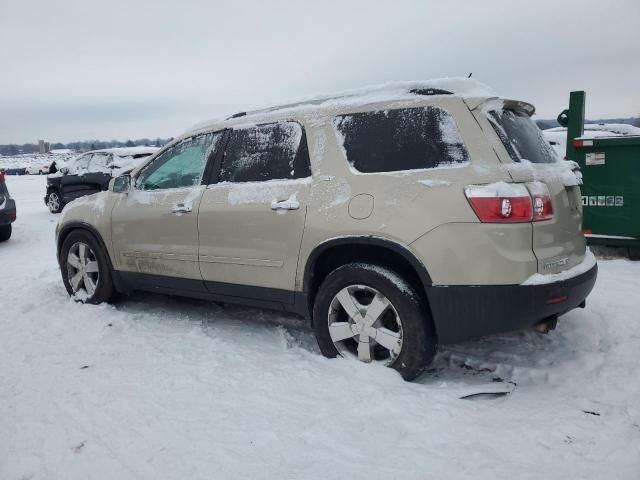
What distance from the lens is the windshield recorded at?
2908 millimetres

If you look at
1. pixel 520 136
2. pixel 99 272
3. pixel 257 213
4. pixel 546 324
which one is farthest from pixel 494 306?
pixel 99 272

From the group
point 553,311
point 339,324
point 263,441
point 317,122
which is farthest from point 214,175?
point 553,311

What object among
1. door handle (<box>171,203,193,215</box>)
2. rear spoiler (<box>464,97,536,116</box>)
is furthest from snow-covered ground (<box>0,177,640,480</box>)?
rear spoiler (<box>464,97,536,116</box>)

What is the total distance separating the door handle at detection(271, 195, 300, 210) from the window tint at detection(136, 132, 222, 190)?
93 centimetres

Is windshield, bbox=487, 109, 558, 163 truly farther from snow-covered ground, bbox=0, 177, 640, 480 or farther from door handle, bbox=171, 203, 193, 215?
door handle, bbox=171, 203, 193, 215

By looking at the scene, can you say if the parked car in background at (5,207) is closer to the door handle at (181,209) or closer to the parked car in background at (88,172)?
the parked car in background at (88,172)

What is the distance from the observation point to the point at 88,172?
41.3 feet

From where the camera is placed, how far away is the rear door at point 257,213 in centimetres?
338

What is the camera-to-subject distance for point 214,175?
12.8 feet

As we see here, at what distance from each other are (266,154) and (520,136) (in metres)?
1.78

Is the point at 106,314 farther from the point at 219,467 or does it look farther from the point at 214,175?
the point at 219,467

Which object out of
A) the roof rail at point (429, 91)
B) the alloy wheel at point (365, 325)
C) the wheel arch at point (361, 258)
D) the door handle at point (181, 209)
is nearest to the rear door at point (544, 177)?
the roof rail at point (429, 91)

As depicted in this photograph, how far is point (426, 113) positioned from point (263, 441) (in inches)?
83.6

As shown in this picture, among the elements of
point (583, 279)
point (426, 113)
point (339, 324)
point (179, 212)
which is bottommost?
point (339, 324)
